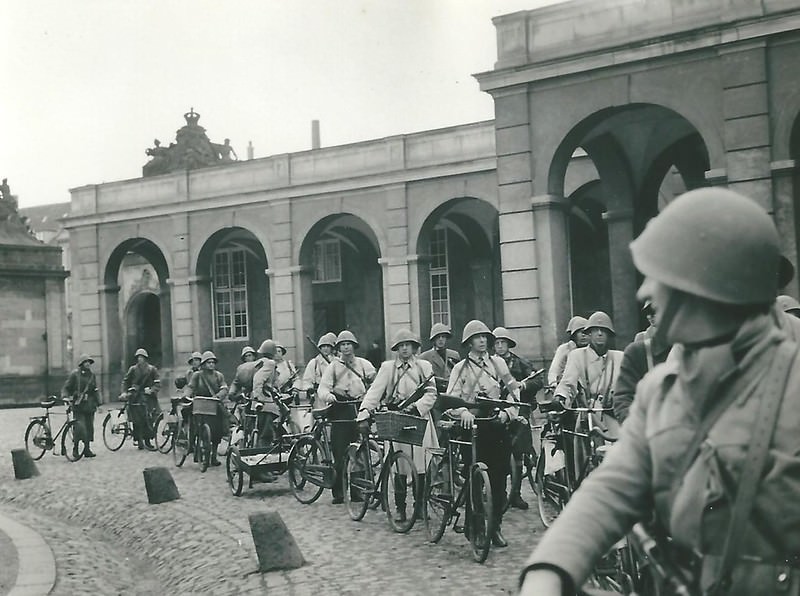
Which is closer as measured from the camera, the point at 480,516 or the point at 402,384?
the point at 480,516

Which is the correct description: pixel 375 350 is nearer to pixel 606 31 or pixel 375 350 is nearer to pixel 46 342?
pixel 46 342

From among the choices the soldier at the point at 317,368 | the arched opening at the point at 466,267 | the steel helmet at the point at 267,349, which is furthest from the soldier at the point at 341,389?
the arched opening at the point at 466,267

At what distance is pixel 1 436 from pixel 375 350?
456 inches

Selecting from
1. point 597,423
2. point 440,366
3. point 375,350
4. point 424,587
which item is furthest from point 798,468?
point 375,350

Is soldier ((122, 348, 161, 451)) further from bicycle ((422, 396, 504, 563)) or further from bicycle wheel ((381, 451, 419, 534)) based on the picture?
bicycle ((422, 396, 504, 563))

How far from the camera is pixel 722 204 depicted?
165 cm

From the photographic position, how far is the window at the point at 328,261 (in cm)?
3162

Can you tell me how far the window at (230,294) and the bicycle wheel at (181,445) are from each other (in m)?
17.8

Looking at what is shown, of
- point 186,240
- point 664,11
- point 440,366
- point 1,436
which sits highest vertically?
point 664,11

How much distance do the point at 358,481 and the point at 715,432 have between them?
815 cm

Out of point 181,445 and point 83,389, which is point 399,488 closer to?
point 181,445

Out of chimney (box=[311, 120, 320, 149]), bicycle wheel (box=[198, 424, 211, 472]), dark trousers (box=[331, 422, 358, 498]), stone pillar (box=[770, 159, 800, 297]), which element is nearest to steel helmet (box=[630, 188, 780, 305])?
dark trousers (box=[331, 422, 358, 498])

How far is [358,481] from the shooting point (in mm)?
9625

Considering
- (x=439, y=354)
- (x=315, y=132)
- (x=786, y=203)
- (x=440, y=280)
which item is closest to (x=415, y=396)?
(x=439, y=354)
